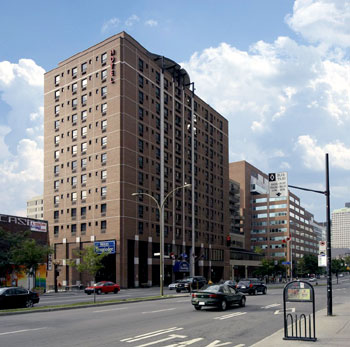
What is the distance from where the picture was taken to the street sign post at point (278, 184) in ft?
63.2

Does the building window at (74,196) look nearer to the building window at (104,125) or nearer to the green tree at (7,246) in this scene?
the building window at (104,125)

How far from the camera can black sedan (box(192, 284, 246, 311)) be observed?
25.2 m

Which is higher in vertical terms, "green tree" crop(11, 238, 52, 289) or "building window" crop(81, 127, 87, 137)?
"building window" crop(81, 127, 87, 137)

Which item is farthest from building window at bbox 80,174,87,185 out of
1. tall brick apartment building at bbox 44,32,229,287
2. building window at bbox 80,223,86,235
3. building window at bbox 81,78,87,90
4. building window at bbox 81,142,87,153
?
building window at bbox 81,78,87,90

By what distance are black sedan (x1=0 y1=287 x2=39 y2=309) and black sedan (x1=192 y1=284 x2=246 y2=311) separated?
1097 centimetres

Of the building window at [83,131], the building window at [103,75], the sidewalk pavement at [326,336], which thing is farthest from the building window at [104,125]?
the sidewalk pavement at [326,336]

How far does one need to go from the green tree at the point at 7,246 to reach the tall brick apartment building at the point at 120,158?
22646 millimetres

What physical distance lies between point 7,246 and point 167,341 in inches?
1672

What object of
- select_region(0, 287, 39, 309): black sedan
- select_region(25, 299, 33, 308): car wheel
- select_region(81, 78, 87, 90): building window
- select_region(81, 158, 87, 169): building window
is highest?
select_region(81, 78, 87, 90): building window

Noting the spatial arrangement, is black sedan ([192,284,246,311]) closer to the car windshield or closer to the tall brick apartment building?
the car windshield

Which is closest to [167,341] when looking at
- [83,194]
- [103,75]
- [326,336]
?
[326,336]

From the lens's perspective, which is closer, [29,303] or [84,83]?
[29,303]

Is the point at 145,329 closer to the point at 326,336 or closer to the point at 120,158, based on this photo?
the point at 326,336

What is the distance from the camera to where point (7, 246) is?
52969 mm
